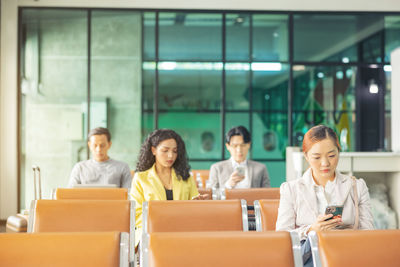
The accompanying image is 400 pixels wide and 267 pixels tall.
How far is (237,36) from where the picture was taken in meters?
9.27

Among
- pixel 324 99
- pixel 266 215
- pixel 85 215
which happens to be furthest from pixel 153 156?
pixel 324 99

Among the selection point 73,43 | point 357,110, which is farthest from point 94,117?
point 357,110

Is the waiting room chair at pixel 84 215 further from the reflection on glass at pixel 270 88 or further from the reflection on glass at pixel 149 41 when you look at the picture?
the reflection on glass at pixel 270 88

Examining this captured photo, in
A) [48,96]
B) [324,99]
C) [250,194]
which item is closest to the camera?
[250,194]

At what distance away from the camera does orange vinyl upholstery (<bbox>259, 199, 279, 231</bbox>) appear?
3.35 meters

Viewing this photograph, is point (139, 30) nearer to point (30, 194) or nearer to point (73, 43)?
point (73, 43)

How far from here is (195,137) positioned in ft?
30.4

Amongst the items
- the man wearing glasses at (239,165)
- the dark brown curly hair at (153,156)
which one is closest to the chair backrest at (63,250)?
the dark brown curly hair at (153,156)

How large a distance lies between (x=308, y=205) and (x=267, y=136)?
21.0 feet

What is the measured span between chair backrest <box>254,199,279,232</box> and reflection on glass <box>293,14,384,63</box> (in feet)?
20.8

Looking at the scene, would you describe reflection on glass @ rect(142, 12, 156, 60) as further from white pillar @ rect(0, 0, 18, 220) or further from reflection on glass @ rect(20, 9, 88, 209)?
white pillar @ rect(0, 0, 18, 220)

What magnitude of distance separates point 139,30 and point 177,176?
214 inches

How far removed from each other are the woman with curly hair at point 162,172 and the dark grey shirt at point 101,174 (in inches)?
69.9

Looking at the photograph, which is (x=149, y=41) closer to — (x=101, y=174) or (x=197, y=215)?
(x=101, y=174)
